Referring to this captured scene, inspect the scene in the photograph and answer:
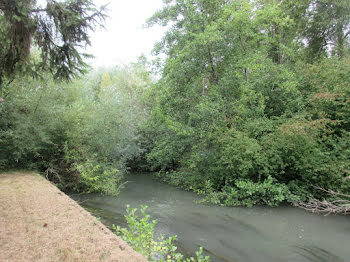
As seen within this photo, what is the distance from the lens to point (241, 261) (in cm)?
547

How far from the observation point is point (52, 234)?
4.27m

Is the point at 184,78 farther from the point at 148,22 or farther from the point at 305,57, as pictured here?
the point at 305,57

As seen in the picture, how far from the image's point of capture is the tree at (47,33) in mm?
5152

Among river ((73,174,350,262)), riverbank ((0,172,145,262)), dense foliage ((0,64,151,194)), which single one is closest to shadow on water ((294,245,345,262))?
river ((73,174,350,262))

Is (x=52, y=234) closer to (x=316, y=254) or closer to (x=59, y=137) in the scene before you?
(x=316, y=254)

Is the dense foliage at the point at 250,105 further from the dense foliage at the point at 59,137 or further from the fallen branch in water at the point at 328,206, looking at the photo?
the dense foliage at the point at 59,137

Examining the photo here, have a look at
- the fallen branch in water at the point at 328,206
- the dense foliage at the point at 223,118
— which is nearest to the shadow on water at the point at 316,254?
the fallen branch in water at the point at 328,206

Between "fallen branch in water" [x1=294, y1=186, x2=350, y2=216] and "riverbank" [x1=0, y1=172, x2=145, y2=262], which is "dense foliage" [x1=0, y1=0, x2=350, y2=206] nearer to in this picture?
"fallen branch in water" [x1=294, y1=186, x2=350, y2=216]

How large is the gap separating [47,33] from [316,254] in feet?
26.4

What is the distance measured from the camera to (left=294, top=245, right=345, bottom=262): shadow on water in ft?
18.2

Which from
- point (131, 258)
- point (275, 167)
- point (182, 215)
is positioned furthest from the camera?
point (275, 167)

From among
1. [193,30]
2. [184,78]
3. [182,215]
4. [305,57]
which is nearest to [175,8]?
[193,30]

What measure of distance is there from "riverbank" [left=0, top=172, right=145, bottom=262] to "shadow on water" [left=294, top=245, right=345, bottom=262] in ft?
13.7

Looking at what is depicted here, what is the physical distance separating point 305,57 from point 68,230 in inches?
659
